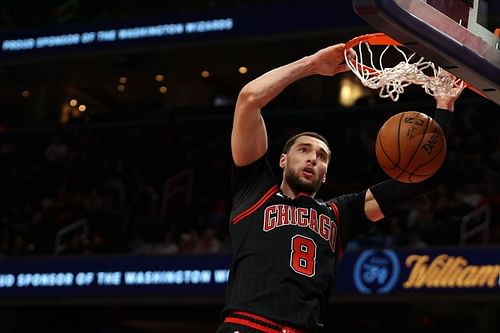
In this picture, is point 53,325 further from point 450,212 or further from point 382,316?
point 450,212

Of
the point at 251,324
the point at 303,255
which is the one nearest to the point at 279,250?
the point at 303,255

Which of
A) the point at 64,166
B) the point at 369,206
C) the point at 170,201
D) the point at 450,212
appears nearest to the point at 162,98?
the point at 64,166

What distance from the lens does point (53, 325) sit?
1463 centimetres

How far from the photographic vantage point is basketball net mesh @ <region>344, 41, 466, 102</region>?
4637mm

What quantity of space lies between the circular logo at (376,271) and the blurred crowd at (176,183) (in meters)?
0.53

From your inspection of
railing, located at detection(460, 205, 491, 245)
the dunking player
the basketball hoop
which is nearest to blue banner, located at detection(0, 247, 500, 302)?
railing, located at detection(460, 205, 491, 245)

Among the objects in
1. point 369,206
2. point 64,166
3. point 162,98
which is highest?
point 162,98

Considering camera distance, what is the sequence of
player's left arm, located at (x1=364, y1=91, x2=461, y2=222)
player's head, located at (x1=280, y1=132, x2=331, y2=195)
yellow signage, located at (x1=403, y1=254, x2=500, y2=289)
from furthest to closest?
yellow signage, located at (x1=403, y1=254, x2=500, y2=289), player's left arm, located at (x1=364, y1=91, x2=461, y2=222), player's head, located at (x1=280, y1=132, x2=331, y2=195)

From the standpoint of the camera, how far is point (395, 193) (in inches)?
175

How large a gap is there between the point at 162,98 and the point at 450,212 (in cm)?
1061

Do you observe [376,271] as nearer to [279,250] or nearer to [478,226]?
[478,226]

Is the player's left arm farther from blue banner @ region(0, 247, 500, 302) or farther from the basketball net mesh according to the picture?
blue banner @ region(0, 247, 500, 302)

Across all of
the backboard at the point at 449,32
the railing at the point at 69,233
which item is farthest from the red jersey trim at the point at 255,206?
the railing at the point at 69,233

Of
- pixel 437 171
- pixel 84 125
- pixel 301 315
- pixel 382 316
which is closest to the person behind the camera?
pixel 301 315
